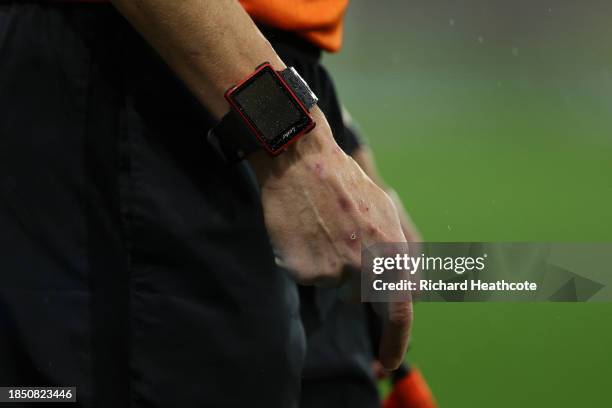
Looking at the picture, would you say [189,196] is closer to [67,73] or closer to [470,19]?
[67,73]

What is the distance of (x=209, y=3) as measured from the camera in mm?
562

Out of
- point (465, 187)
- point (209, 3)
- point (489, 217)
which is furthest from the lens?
point (465, 187)

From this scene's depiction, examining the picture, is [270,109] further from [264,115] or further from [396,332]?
[396,332]

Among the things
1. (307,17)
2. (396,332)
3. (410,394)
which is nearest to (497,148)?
(410,394)

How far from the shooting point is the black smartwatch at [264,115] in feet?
1.85

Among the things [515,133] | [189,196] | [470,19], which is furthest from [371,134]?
[189,196]

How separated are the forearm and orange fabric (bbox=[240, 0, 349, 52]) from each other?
0.07 m

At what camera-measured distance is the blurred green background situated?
2520 mm

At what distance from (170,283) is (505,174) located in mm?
3708

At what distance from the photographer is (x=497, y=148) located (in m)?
4.21

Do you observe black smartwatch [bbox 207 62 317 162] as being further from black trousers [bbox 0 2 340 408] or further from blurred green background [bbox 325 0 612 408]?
blurred green background [bbox 325 0 612 408]

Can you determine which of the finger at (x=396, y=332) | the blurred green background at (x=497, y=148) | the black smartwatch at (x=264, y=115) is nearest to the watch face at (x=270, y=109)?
the black smartwatch at (x=264, y=115)

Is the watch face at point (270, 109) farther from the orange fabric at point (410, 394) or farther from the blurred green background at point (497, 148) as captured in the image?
A: the blurred green background at point (497, 148)

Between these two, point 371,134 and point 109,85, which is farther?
point 371,134
